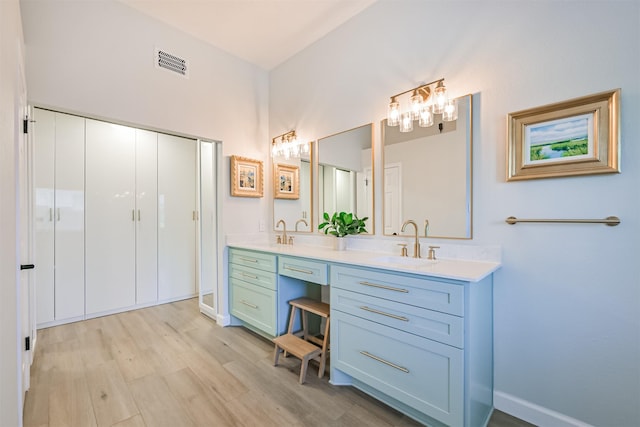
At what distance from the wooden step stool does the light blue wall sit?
1129mm

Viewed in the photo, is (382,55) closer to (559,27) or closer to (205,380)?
(559,27)

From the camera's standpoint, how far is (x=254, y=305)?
8.46 feet

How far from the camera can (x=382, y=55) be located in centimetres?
224

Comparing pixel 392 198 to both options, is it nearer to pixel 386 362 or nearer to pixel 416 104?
pixel 416 104

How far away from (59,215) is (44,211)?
0.12m

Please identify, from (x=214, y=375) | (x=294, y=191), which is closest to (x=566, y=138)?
(x=294, y=191)

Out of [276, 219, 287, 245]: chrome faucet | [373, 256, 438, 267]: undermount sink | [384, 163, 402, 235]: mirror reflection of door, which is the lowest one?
[373, 256, 438, 267]: undermount sink

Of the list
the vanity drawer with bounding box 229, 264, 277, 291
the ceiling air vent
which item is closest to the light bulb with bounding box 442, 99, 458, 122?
the vanity drawer with bounding box 229, 264, 277, 291

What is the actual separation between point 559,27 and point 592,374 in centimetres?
185

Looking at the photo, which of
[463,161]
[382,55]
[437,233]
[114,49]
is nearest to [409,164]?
[463,161]

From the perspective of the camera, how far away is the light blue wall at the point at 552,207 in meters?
1.32

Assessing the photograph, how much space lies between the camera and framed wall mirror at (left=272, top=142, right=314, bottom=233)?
9.45 feet

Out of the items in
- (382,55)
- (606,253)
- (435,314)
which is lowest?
(435,314)

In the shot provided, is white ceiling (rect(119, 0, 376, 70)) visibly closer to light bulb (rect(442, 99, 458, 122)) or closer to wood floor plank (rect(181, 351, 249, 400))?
light bulb (rect(442, 99, 458, 122))
